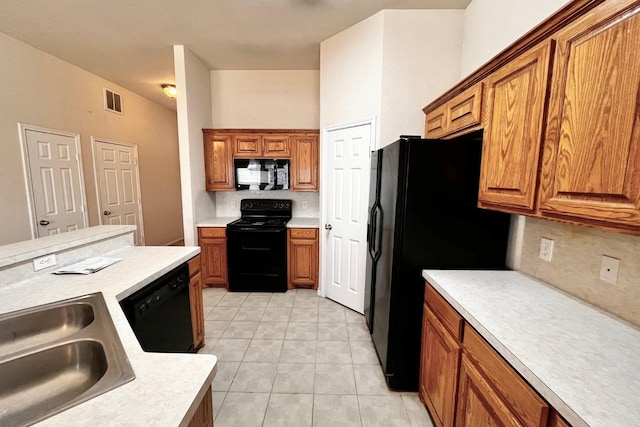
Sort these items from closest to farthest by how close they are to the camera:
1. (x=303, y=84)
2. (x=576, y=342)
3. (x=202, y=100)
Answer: (x=576, y=342) < (x=202, y=100) < (x=303, y=84)

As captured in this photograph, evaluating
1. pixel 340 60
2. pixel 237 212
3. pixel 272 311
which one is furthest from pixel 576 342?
pixel 237 212

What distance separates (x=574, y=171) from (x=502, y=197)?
0.38 metres

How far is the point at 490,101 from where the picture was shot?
1472mm

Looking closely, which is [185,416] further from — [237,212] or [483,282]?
[237,212]

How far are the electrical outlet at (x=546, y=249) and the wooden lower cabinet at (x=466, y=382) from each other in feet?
2.09

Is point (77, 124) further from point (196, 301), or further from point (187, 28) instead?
point (196, 301)

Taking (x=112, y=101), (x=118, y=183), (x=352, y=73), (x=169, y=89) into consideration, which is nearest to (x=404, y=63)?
(x=352, y=73)

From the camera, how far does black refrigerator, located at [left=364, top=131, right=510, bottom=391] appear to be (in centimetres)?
164

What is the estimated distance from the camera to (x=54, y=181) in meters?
3.38

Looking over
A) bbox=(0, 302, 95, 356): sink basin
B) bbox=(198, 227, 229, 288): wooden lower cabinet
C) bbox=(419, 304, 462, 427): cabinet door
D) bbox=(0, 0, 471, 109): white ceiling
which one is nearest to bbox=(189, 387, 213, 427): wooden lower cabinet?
bbox=(0, 302, 95, 356): sink basin

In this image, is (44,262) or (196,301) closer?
(44,262)

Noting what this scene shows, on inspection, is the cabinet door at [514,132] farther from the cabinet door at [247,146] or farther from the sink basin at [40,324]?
the cabinet door at [247,146]

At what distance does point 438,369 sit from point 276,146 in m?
3.10

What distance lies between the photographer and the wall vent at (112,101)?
416 centimetres
